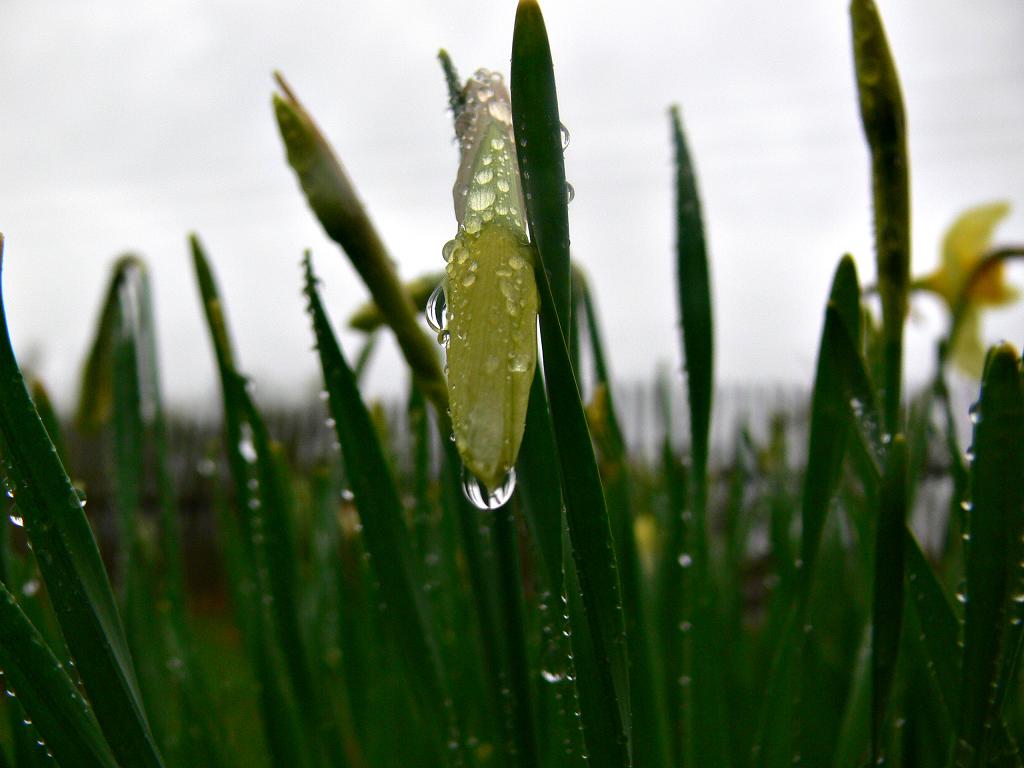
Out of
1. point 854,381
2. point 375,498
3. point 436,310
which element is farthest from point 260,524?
point 854,381

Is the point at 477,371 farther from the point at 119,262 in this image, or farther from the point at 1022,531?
the point at 119,262

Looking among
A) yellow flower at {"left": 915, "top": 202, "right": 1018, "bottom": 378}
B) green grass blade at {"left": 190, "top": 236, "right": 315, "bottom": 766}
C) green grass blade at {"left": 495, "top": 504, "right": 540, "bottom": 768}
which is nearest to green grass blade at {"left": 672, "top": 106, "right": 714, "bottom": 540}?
green grass blade at {"left": 495, "top": 504, "right": 540, "bottom": 768}

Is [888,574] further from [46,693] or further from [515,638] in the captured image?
[46,693]

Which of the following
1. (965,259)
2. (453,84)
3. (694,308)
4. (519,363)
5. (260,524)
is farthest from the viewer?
(965,259)

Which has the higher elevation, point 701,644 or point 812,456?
point 812,456

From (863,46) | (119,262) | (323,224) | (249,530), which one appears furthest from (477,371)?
(119,262)

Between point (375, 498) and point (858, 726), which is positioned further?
point (858, 726)
